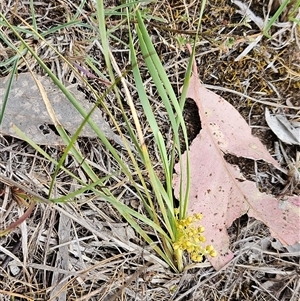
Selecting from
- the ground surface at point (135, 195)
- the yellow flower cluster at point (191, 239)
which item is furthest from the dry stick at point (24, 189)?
the yellow flower cluster at point (191, 239)

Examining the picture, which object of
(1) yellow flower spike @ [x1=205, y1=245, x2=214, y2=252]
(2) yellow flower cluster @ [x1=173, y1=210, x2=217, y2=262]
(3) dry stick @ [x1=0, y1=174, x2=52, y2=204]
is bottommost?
(1) yellow flower spike @ [x1=205, y1=245, x2=214, y2=252]

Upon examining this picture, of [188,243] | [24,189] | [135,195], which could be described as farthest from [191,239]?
[24,189]

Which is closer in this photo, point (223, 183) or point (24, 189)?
point (24, 189)

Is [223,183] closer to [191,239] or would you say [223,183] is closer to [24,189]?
[191,239]

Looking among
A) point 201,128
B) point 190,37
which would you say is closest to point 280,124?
point 201,128

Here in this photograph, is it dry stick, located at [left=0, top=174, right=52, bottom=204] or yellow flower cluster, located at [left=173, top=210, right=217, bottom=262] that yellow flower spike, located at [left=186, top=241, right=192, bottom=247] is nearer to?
yellow flower cluster, located at [left=173, top=210, right=217, bottom=262]

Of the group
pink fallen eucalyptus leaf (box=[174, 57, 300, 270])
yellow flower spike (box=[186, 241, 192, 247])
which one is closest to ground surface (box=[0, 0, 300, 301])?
pink fallen eucalyptus leaf (box=[174, 57, 300, 270])

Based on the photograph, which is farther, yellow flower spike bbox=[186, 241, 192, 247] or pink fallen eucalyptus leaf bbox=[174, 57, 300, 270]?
pink fallen eucalyptus leaf bbox=[174, 57, 300, 270]
